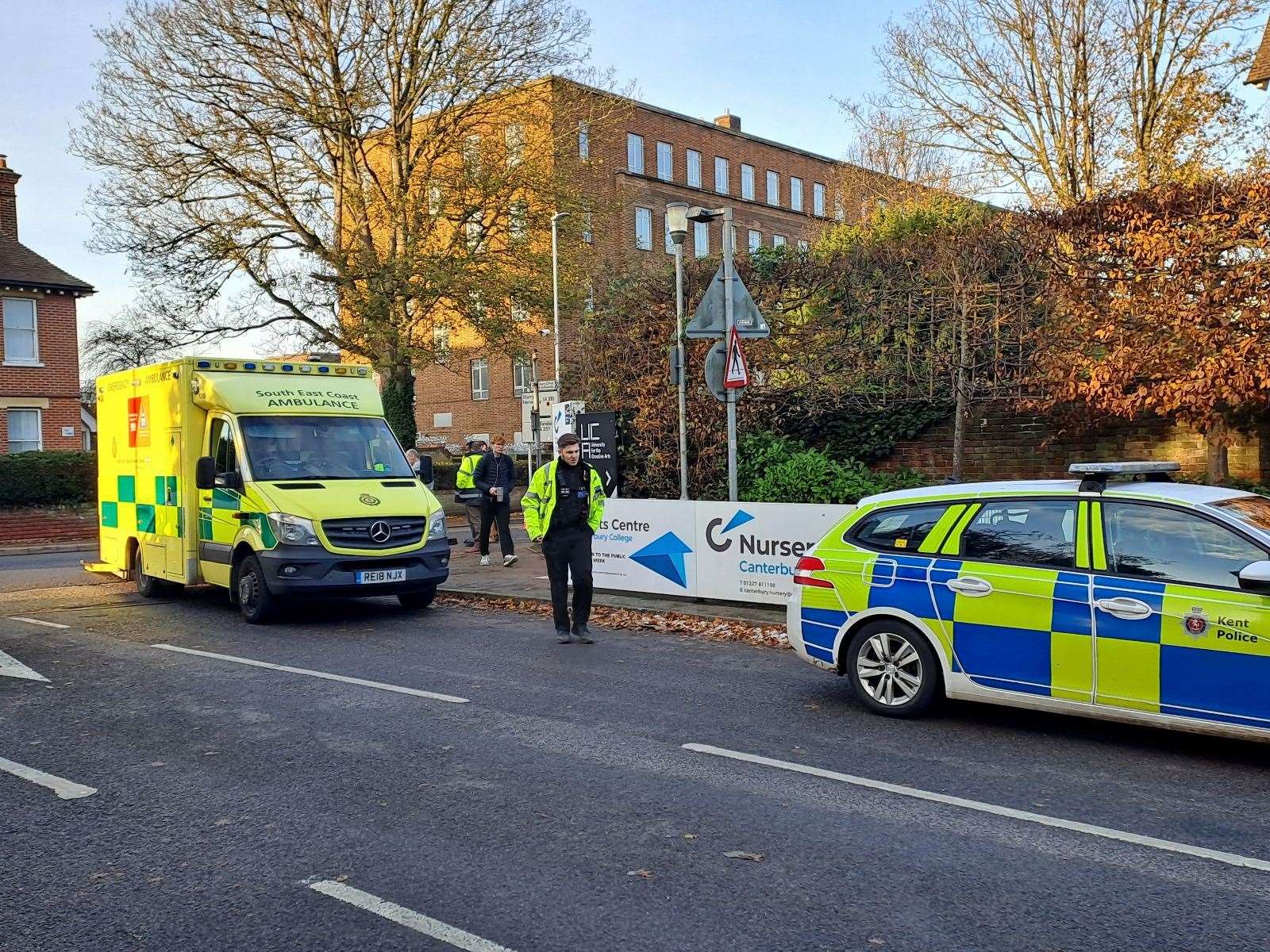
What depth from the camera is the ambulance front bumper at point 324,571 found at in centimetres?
1086

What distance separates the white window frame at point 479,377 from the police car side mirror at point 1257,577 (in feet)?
146

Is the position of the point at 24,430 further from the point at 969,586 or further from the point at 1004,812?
the point at 1004,812

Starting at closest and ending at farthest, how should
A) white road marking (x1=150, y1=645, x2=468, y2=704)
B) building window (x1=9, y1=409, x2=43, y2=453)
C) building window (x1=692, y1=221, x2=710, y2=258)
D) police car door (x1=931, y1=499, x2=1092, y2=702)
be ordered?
police car door (x1=931, y1=499, x2=1092, y2=702), white road marking (x1=150, y1=645, x2=468, y2=704), building window (x1=9, y1=409, x2=43, y2=453), building window (x1=692, y1=221, x2=710, y2=258)

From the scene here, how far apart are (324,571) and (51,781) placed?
5307mm

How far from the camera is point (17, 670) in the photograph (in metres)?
8.69

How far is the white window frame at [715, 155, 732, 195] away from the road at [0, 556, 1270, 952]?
169 feet

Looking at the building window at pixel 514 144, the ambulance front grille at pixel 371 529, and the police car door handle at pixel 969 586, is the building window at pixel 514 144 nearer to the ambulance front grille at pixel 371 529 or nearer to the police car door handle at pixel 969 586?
the ambulance front grille at pixel 371 529

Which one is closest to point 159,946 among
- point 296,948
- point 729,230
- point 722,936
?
point 296,948

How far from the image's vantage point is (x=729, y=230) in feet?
38.7

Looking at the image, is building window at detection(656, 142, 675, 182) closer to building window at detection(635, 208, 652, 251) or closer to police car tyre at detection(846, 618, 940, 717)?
building window at detection(635, 208, 652, 251)

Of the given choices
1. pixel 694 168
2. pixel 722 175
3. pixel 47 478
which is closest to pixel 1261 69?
pixel 47 478

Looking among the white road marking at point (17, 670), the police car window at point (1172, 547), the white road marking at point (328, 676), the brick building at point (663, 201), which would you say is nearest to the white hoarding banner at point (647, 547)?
the white road marking at point (328, 676)

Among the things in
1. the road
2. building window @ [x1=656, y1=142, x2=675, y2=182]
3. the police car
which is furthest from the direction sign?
building window @ [x1=656, y1=142, x2=675, y2=182]

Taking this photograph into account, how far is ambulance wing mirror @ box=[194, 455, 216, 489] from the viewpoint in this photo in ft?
36.9
